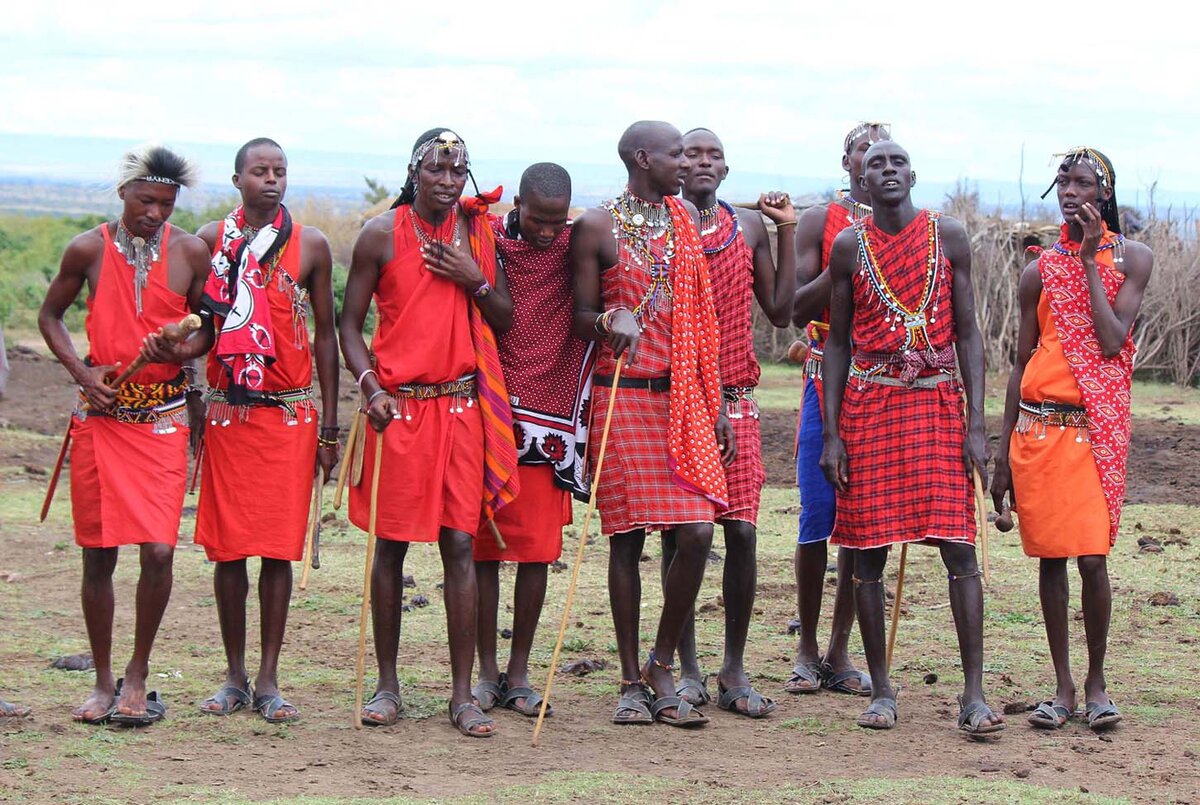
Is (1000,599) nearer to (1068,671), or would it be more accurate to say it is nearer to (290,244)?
(1068,671)

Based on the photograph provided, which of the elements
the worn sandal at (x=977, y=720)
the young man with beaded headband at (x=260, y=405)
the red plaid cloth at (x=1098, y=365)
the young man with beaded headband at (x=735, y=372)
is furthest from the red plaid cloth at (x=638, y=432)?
the red plaid cloth at (x=1098, y=365)

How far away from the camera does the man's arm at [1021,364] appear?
245 inches

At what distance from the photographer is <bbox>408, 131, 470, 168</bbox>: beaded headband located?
5.96 meters

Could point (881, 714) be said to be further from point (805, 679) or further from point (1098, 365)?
point (1098, 365)

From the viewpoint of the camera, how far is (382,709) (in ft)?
19.7

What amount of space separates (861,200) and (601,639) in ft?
8.20

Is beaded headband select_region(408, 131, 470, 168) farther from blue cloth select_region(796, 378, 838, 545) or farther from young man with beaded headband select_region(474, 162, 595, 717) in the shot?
blue cloth select_region(796, 378, 838, 545)

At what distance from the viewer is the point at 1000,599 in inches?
331

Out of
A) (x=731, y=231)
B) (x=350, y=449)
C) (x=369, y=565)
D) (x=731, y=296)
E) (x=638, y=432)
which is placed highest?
(x=731, y=231)

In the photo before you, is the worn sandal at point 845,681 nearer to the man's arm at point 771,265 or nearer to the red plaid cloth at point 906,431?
the red plaid cloth at point 906,431

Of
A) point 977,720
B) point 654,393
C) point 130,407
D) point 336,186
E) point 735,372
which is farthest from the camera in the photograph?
point 336,186

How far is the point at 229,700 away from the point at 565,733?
1.34 meters

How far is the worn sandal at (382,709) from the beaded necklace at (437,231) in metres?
1.75

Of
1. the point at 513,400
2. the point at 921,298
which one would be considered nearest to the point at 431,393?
the point at 513,400
